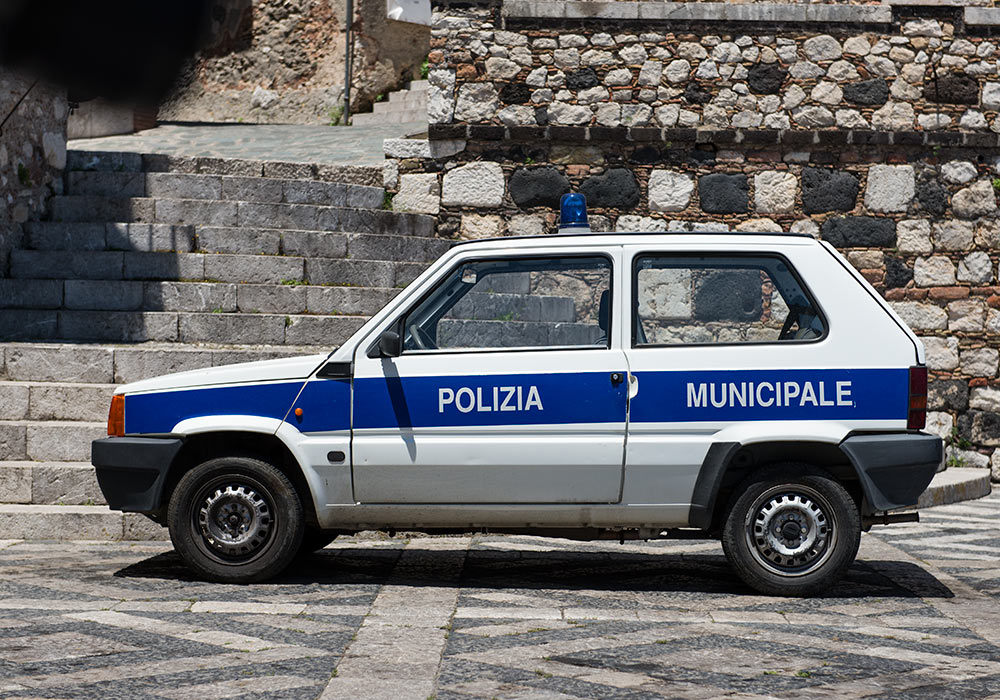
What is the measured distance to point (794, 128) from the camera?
11875mm

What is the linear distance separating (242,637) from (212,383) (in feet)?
5.27

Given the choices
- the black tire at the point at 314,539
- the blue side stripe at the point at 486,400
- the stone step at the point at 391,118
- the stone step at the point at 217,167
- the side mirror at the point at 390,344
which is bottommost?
the black tire at the point at 314,539

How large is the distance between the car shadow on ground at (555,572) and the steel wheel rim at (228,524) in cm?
24

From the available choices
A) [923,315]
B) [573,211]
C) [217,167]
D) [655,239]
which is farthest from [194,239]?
[923,315]

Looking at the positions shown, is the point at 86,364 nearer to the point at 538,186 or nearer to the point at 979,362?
the point at 538,186

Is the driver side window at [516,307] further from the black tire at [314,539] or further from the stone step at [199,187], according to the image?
the stone step at [199,187]

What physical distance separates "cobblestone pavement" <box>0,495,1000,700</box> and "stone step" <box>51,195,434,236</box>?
479 cm

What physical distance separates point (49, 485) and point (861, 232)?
25.6ft

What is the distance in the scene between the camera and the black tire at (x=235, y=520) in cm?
599

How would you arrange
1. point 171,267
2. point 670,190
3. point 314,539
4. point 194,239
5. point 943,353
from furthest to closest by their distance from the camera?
1. point 670,190
2. point 943,353
3. point 194,239
4. point 171,267
5. point 314,539

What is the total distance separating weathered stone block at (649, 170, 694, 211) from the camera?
11977mm

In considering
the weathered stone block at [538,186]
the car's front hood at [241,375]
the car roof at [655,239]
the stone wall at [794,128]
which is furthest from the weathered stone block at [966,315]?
the car's front hood at [241,375]

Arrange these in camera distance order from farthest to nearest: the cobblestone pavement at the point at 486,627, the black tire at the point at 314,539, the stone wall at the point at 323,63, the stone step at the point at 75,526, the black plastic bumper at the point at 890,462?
the stone wall at the point at 323,63 < the stone step at the point at 75,526 < the black tire at the point at 314,539 < the black plastic bumper at the point at 890,462 < the cobblestone pavement at the point at 486,627

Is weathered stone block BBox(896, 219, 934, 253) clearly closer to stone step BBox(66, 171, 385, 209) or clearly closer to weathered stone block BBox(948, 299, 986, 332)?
weathered stone block BBox(948, 299, 986, 332)
